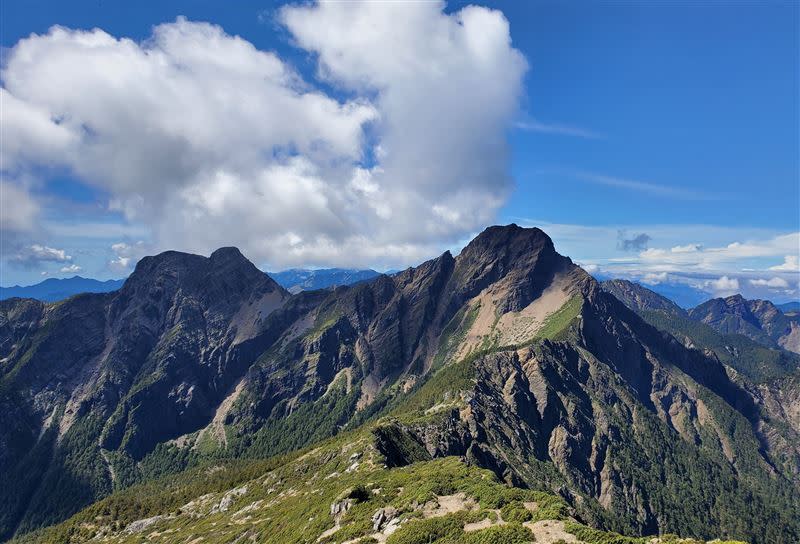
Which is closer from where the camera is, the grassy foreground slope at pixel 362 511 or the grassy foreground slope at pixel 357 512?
the grassy foreground slope at pixel 362 511

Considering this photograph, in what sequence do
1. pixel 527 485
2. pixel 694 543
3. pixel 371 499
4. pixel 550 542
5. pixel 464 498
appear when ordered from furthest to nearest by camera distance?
pixel 527 485, pixel 371 499, pixel 464 498, pixel 550 542, pixel 694 543

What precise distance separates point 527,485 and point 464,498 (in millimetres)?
128422

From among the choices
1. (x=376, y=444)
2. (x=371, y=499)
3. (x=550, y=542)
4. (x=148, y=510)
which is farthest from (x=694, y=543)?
(x=148, y=510)

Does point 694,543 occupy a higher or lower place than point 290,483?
higher

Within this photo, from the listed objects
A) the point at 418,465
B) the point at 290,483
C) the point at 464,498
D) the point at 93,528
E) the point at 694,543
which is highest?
the point at 694,543

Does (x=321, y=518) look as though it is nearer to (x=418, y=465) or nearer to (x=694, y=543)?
(x=418, y=465)

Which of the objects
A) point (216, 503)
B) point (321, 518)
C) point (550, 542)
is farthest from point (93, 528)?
point (550, 542)

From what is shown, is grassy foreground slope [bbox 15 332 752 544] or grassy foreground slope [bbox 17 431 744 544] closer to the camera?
grassy foreground slope [bbox 15 332 752 544]

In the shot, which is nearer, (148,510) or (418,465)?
(418,465)

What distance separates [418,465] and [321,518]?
4851cm

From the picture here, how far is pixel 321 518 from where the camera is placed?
104 metres

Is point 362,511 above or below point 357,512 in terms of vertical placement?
above

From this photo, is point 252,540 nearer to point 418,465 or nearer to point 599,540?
point 418,465

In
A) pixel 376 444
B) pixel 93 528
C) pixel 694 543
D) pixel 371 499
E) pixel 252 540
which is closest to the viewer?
pixel 694 543
